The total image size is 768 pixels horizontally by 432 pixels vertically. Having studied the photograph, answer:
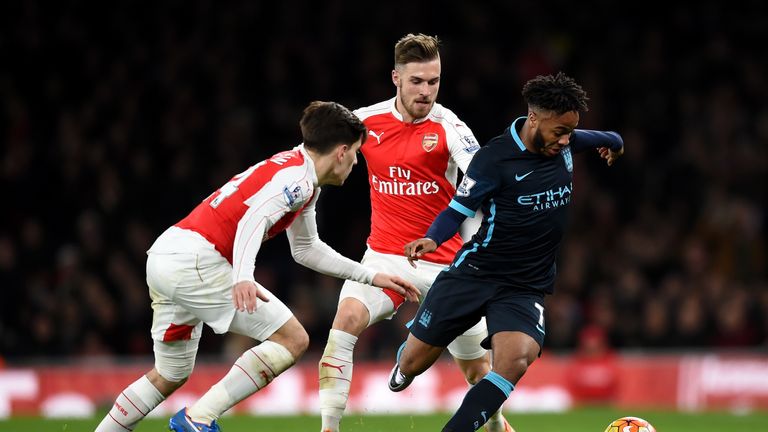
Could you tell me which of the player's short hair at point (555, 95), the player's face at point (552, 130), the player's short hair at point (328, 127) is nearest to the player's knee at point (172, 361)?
the player's short hair at point (328, 127)

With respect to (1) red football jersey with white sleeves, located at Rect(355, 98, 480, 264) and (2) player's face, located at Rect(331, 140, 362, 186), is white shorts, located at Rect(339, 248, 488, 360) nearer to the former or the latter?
(1) red football jersey with white sleeves, located at Rect(355, 98, 480, 264)

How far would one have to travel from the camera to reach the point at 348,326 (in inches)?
291

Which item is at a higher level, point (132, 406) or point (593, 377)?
point (132, 406)

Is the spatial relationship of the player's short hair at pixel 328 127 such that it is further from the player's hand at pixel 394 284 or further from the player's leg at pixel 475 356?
the player's leg at pixel 475 356

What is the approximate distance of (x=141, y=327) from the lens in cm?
1439

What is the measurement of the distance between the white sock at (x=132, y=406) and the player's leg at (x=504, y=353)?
6.02 ft

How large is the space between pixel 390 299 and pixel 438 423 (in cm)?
379

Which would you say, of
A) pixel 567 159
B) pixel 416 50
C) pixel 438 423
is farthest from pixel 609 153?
pixel 438 423

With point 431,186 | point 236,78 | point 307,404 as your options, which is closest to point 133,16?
point 236,78

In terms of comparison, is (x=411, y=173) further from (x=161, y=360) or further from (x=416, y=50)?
(x=161, y=360)

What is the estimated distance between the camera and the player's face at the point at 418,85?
7.71m

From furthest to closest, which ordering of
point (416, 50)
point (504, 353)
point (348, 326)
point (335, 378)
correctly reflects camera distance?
1. point (416, 50)
2. point (348, 326)
3. point (335, 378)
4. point (504, 353)

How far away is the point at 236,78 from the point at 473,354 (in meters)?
10.2

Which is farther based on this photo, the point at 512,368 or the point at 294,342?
the point at 294,342
